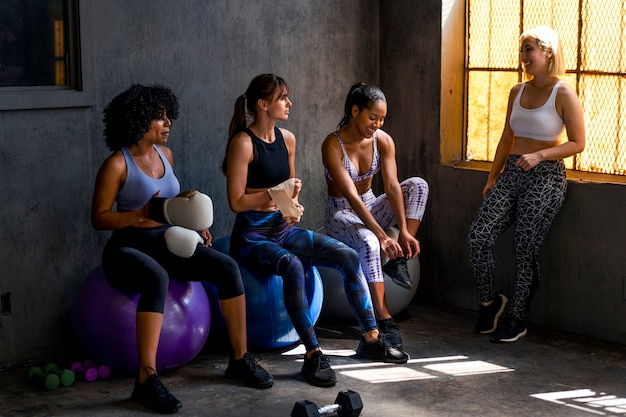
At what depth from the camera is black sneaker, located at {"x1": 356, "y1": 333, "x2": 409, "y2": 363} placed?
15.0 ft

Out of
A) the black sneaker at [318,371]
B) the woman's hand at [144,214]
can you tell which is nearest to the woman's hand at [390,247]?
the black sneaker at [318,371]

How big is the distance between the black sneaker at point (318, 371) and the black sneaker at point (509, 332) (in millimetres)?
1036

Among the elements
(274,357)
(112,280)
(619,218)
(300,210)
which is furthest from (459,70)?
(112,280)

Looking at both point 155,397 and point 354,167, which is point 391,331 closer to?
point 354,167

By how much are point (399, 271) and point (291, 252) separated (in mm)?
599

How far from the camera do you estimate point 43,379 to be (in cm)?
418

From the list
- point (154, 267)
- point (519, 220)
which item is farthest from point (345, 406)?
point (519, 220)

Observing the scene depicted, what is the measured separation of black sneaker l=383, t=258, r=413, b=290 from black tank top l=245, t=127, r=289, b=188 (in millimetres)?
728

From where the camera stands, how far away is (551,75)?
15.7 feet

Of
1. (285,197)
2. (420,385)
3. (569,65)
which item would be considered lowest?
(420,385)

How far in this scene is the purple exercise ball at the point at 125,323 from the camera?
4.18 metres

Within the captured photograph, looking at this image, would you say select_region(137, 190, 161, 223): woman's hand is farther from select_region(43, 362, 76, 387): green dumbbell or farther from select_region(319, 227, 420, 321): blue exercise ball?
select_region(319, 227, 420, 321): blue exercise ball

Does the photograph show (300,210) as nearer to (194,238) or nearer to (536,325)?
(194,238)

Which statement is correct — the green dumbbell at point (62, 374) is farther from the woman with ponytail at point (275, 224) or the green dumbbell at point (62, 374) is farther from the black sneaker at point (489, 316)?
the black sneaker at point (489, 316)
